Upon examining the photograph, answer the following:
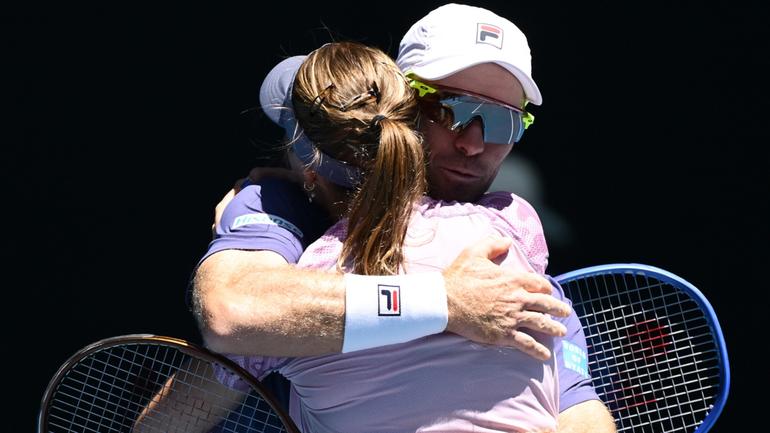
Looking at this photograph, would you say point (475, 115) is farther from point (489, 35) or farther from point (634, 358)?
point (634, 358)

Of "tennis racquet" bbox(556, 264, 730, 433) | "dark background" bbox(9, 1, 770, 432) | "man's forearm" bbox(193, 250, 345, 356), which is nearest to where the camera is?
"man's forearm" bbox(193, 250, 345, 356)

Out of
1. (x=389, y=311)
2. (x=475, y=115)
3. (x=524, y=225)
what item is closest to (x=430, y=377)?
(x=389, y=311)

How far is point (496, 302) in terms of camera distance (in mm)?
2229

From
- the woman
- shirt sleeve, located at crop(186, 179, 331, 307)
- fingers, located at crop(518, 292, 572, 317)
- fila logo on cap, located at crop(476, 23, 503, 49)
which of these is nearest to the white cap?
fila logo on cap, located at crop(476, 23, 503, 49)

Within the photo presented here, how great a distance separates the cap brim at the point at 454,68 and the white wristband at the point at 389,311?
0.57 meters

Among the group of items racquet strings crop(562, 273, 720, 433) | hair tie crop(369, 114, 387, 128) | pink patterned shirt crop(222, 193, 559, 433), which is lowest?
racquet strings crop(562, 273, 720, 433)

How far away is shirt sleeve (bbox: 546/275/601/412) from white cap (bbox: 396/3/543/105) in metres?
0.50

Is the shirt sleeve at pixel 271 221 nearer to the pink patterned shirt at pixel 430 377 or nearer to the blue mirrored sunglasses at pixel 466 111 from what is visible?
the pink patterned shirt at pixel 430 377

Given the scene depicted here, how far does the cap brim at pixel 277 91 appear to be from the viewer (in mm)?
2432

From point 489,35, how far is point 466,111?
8.1 inches

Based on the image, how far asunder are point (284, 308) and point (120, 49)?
5.53 feet

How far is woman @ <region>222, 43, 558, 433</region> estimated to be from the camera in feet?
7.12

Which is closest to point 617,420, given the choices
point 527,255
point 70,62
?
point 527,255

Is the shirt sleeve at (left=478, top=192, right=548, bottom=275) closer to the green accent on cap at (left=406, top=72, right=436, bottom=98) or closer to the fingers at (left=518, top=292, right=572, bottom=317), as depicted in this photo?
the fingers at (left=518, top=292, right=572, bottom=317)
